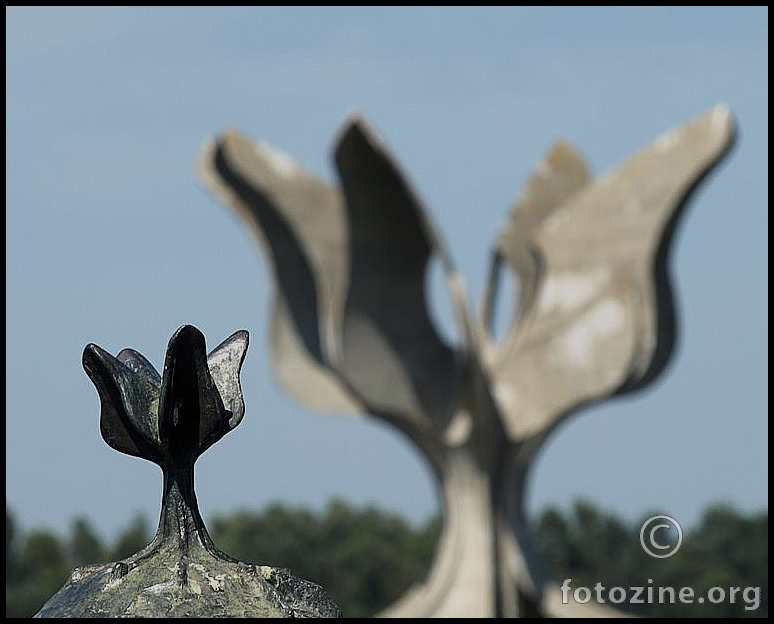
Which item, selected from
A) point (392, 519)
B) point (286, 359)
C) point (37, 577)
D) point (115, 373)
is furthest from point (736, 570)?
point (115, 373)

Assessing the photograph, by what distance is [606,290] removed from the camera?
12.5 m

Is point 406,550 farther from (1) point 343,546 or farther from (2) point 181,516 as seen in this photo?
(2) point 181,516

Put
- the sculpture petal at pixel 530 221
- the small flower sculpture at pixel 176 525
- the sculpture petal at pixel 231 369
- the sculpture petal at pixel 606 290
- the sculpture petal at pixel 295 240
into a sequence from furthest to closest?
1. the sculpture petal at pixel 530 221
2. the sculpture petal at pixel 295 240
3. the sculpture petal at pixel 606 290
4. the sculpture petal at pixel 231 369
5. the small flower sculpture at pixel 176 525

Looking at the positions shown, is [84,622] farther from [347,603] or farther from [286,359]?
[347,603]

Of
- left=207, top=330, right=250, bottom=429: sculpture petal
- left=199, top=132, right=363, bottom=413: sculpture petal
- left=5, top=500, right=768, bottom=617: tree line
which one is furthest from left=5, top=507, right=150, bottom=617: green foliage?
left=207, top=330, right=250, bottom=429: sculpture petal

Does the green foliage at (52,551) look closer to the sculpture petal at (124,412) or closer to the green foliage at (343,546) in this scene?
the green foliage at (343,546)

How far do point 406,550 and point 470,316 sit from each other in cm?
2401

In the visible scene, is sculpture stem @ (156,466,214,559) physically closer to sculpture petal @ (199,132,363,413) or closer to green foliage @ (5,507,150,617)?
sculpture petal @ (199,132,363,413)

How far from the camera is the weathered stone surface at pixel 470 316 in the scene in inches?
486

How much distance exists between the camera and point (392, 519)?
39.0 m

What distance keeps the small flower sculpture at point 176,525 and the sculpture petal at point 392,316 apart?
11.0 metres

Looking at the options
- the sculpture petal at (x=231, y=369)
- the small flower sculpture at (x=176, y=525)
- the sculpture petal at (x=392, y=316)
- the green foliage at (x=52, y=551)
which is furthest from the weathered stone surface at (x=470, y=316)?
the green foliage at (x=52, y=551)

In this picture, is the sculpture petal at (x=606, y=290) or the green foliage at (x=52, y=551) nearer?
the sculpture petal at (x=606, y=290)

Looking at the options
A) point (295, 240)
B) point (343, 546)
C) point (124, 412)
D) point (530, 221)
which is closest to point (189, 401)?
point (124, 412)
